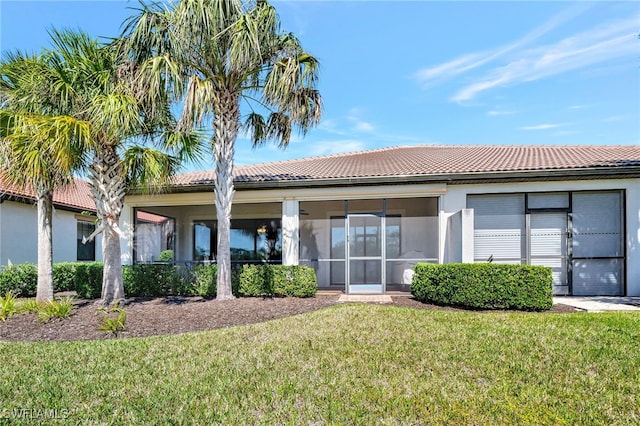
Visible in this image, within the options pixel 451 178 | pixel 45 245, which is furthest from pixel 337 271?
pixel 45 245

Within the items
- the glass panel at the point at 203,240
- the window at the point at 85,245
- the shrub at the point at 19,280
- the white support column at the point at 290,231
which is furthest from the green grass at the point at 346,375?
the window at the point at 85,245

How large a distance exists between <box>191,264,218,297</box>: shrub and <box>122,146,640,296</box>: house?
6.06 ft

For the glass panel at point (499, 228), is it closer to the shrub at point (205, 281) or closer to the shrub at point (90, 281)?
the shrub at point (205, 281)

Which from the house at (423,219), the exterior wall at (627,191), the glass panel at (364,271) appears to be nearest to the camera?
the exterior wall at (627,191)

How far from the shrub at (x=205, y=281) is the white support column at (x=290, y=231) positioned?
2183mm

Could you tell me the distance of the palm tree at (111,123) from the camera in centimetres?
794

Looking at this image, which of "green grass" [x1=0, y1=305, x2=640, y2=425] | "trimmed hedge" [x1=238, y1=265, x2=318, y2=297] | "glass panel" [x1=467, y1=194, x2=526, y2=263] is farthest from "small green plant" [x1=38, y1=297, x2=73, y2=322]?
"glass panel" [x1=467, y1=194, x2=526, y2=263]

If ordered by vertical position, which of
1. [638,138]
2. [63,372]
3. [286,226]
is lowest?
[63,372]

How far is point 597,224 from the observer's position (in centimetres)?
1031

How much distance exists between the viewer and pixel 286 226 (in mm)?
11578

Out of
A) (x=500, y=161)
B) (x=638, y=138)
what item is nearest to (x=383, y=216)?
(x=500, y=161)

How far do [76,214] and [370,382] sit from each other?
17.7 metres

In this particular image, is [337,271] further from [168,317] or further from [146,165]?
[146,165]

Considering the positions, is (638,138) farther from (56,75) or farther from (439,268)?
(56,75)
